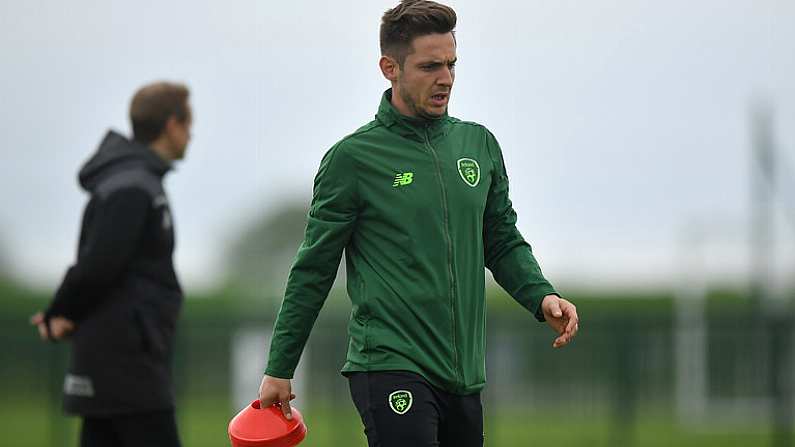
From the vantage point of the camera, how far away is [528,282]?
17.0ft

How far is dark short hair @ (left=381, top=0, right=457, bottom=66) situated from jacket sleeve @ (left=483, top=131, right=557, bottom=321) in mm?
488

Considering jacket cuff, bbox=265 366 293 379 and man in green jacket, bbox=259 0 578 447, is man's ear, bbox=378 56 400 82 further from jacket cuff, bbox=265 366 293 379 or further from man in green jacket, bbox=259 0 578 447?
jacket cuff, bbox=265 366 293 379

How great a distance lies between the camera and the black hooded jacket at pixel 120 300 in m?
6.06

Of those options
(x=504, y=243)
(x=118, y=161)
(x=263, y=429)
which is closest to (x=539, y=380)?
(x=118, y=161)

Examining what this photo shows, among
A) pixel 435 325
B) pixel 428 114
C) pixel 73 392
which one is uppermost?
pixel 428 114

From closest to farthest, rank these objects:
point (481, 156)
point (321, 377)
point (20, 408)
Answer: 1. point (481, 156)
2. point (20, 408)
3. point (321, 377)

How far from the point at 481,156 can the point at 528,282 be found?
51cm

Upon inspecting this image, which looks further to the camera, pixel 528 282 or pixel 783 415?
pixel 783 415

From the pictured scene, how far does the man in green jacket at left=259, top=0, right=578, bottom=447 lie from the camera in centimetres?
489

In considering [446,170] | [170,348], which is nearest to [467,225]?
[446,170]

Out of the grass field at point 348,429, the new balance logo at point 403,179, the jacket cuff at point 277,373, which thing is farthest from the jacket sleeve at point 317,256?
the grass field at point 348,429

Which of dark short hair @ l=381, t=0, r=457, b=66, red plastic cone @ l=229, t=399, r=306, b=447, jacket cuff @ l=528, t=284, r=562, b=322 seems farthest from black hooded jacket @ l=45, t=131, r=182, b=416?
jacket cuff @ l=528, t=284, r=562, b=322

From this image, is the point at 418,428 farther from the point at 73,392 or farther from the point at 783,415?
the point at 783,415

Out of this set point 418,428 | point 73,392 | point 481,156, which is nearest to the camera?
point 418,428
